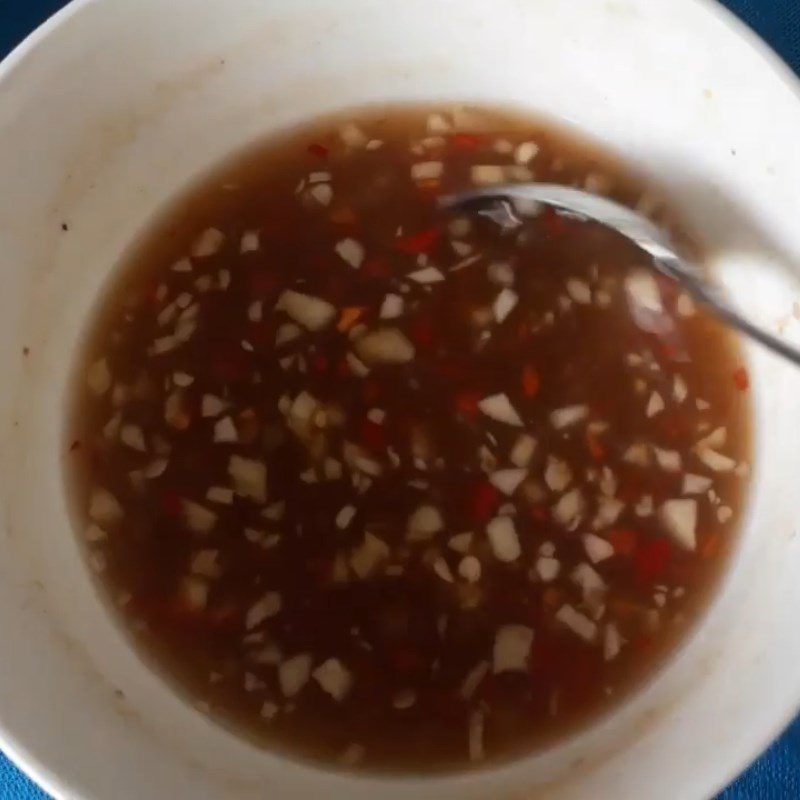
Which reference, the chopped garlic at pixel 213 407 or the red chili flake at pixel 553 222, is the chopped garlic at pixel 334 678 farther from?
the red chili flake at pixel 553 222

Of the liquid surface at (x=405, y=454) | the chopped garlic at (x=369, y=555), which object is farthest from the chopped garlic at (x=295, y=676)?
the chopped garlic at (x=369, y=555)

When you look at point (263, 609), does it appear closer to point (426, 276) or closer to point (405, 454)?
point (405, 454)

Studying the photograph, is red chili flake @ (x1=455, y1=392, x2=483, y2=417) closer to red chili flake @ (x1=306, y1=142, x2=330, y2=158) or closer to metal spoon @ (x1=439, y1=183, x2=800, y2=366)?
metal spoon @ (x1=439, y1=183, x2=800, y2=366)

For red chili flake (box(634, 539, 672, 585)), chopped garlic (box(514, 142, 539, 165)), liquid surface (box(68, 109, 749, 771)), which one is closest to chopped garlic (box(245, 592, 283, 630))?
liquid surface (box(68, 109, 749, 771))

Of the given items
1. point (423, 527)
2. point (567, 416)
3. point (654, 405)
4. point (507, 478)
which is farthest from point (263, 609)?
point (654, 405)

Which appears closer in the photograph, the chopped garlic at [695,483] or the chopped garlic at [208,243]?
the chopped garlic at [695,483]

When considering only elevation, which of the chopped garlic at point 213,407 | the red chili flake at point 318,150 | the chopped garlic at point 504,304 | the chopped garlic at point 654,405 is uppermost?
the red chili flake at point 318,150
